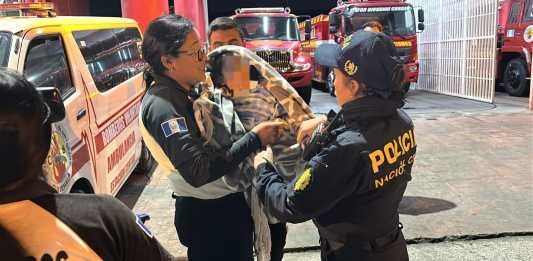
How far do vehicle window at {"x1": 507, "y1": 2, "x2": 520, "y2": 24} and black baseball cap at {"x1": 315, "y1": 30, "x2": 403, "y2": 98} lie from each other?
39.9 ft

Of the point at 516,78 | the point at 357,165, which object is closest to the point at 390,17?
the point at 516,78

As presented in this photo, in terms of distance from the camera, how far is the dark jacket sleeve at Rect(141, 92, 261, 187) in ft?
5.57

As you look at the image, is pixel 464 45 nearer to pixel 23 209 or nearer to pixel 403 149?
pixel 403 149

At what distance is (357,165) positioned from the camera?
1.58 metres

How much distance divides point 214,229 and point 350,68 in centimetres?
83

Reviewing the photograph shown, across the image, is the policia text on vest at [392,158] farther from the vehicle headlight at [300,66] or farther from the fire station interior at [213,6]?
the fire station interior at [213,6]

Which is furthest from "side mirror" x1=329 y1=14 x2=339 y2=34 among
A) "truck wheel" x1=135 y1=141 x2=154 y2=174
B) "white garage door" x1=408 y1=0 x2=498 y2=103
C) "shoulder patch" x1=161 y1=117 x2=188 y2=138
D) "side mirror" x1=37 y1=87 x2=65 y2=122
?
"side mirror" x1=37 y1=87 x2=65 y2=122

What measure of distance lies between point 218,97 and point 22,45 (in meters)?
1.93

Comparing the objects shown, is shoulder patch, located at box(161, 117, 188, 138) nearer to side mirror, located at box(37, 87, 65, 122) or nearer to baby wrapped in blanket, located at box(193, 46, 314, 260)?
baby wrapped in blanket, located at box(193, 46, 314, 260)

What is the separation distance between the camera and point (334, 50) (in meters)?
1.75

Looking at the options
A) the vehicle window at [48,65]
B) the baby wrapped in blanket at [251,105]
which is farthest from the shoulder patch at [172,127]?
the vehicle window at [48,65]

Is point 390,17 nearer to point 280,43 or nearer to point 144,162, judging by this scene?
Answer: point 280,43

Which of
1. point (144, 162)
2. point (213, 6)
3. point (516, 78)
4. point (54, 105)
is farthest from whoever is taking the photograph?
point (213, 6)

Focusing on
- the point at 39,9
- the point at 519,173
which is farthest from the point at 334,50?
the point at 519,173
